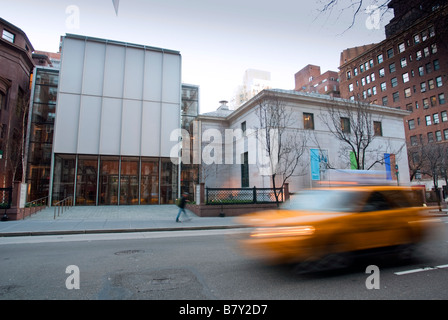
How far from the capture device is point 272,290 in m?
4.04

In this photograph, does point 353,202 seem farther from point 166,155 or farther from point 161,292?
→ point 166,155

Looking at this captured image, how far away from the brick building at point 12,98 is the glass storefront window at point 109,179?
783cm

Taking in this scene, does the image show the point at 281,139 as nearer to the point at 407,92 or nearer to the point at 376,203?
the point at 376,203

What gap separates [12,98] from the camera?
87.5ft

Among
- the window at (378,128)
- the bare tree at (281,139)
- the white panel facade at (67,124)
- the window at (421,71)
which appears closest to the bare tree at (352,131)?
the window at (378,128)

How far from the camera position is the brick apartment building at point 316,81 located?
242ft

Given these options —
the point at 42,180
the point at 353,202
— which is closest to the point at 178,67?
the point at 42,180

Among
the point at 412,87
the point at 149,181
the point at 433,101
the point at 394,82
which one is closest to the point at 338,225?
the point at 149,181

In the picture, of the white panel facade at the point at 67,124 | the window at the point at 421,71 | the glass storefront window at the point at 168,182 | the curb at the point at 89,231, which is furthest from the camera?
the window at the point at 421,71

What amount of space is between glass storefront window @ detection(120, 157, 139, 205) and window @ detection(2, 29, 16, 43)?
19.6m

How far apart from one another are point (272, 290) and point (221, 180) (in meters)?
28.0

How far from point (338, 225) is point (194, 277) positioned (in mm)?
2839

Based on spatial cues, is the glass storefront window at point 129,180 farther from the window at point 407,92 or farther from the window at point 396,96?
the window at point 396,96
